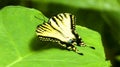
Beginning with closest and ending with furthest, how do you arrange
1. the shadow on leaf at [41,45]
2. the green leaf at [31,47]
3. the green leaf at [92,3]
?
the green leaf at [31,47] < the shadow on leaf at [41,45] < the green leaf at [92,3]

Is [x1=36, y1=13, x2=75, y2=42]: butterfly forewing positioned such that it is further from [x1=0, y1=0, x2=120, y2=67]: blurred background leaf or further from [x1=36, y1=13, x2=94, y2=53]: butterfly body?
[x1=0, y1=0, x2=120, y2=67]: blurred background leaf

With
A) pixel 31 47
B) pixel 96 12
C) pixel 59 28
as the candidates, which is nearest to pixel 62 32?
pixel 59 28

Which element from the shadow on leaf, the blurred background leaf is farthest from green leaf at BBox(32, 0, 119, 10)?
the shadow on leaf

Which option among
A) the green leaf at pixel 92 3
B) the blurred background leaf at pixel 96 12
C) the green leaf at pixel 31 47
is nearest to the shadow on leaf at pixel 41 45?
the green leaf at pixel 31 47

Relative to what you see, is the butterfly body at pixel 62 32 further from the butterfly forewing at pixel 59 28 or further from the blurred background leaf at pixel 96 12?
the blurred background leaf at pixel 96 12

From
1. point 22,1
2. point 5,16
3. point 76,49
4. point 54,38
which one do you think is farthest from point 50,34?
point 22,1

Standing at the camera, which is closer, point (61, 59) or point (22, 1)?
point (61, 59)

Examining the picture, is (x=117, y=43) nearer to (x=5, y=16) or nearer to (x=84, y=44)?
A: (x=84, y=44)
